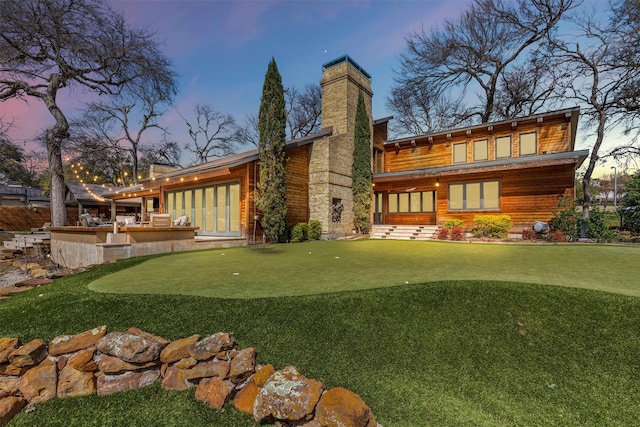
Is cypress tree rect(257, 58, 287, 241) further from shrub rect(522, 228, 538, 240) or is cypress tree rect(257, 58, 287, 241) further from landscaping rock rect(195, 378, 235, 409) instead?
shrub rect(522, 228, 538, 240)

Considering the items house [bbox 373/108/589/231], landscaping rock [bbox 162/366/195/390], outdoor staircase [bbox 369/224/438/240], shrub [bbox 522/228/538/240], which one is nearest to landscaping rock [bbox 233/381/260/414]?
landscaping rock [bbox 162/366/195/390]

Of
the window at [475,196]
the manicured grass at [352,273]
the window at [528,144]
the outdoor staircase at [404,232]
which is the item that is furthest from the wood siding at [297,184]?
the window at [528,144]

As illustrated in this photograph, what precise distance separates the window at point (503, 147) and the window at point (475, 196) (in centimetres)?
229

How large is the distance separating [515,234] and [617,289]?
988 centimetres

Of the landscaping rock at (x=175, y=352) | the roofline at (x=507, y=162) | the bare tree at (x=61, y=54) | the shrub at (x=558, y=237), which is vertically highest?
the bare tree at (x=61, y=54)

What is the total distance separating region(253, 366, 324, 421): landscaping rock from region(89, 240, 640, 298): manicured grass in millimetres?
1517

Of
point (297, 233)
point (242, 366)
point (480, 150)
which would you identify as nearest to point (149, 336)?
point (242, 366)

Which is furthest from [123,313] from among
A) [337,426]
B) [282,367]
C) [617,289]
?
→ [617,289]

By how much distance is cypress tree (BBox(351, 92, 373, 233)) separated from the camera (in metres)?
15.3

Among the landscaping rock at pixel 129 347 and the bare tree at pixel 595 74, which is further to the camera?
the bare tree at pixel 595 74

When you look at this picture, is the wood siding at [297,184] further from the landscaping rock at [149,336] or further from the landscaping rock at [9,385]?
the landscaping rock at [9,385]

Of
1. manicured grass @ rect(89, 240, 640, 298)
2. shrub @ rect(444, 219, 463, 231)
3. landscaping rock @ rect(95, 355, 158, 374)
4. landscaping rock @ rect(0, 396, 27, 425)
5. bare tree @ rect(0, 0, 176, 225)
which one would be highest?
bare tree @ rect(0, 0, 176, 225)

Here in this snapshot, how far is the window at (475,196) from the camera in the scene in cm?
1357

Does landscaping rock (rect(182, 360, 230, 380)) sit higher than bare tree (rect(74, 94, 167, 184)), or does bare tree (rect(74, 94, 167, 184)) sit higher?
bare tree (rect(74, 94, 167, 184))
